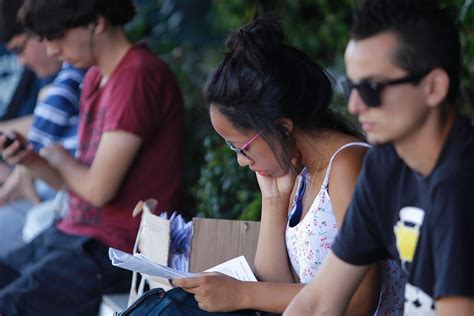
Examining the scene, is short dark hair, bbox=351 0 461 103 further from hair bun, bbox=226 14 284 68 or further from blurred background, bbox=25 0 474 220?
blurred background, bbox=25 0 474 220

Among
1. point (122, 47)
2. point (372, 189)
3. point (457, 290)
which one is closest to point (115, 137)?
point (122, 47)

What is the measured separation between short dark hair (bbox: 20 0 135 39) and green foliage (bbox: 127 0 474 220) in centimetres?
60

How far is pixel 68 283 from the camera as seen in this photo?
3.92m

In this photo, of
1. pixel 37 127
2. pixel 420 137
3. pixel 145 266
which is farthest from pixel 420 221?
pixel 37 127

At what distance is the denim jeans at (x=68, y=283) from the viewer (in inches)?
151

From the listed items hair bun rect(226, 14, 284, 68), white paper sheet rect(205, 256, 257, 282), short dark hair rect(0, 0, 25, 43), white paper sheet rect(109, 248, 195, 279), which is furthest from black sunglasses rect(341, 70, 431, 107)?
short dark hair rect(0, 0, 25, 43)

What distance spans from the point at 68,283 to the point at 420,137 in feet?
7.27

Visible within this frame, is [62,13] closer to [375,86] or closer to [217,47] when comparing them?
[375,86]

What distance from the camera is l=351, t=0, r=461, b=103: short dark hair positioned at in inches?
81.7

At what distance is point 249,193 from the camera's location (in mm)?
4473

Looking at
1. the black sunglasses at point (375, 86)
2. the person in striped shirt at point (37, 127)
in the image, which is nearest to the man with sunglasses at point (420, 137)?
the black sunglasses at point (375, 86)

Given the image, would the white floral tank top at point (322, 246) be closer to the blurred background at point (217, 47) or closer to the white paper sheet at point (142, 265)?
the white paper sheet at point (142, 265)

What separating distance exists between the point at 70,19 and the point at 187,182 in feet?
4.71

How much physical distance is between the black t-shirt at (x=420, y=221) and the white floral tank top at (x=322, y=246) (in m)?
0.37
